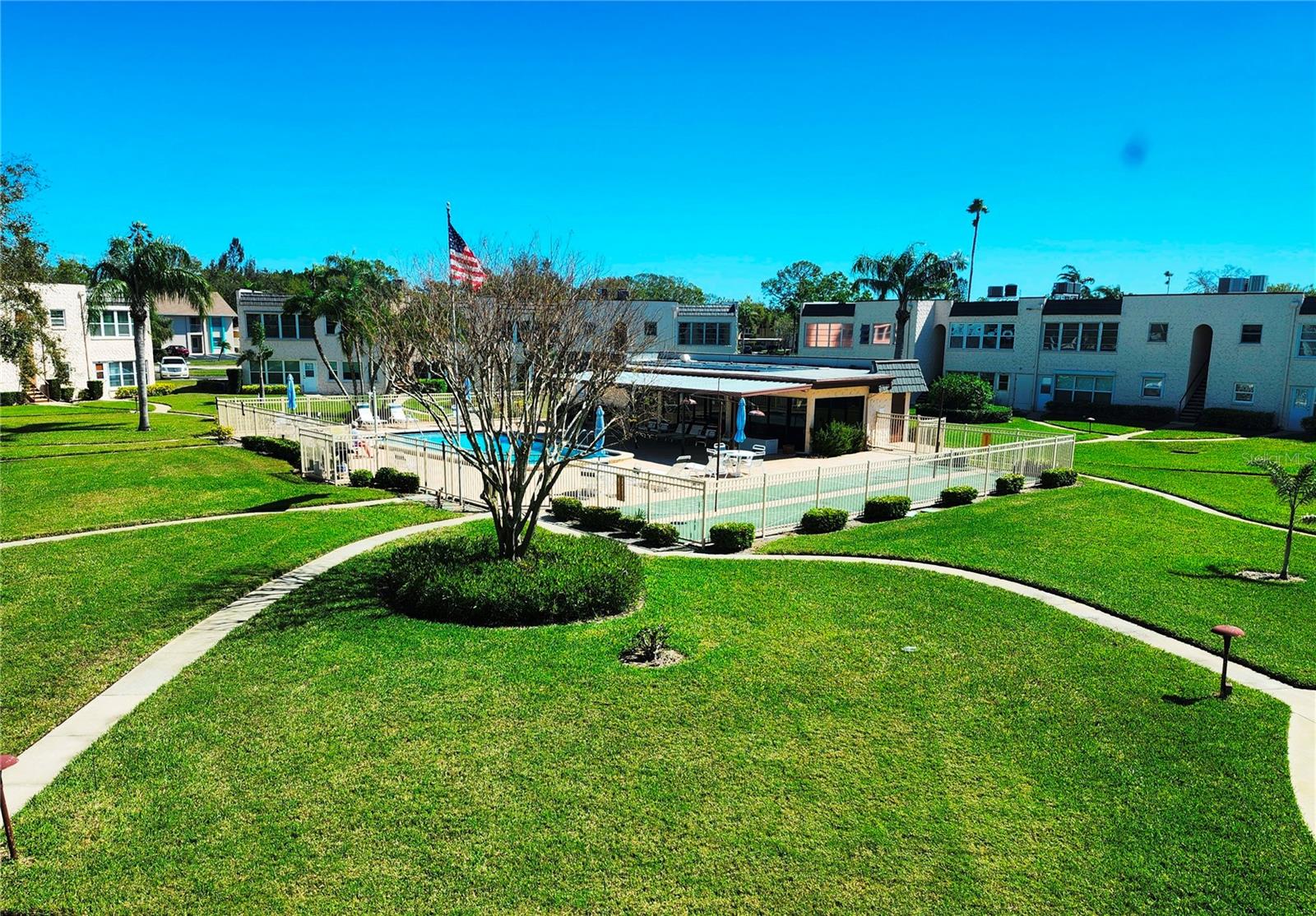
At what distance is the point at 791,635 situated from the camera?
451 inches

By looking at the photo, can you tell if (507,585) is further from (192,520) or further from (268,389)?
(268,389)

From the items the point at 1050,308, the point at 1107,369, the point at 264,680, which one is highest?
the point at 1050,308

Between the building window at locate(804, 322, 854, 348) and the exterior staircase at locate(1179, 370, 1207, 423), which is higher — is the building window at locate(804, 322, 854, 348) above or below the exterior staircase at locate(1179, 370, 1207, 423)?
above

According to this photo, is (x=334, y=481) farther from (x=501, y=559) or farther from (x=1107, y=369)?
(x=1107, y=369)

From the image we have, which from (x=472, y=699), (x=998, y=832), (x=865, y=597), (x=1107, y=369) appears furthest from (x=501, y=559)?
(x=1107, y=369)

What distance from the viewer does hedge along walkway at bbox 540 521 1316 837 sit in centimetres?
791

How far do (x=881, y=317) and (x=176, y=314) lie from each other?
69.9m

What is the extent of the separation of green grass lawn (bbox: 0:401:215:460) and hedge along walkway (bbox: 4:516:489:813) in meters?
16.8

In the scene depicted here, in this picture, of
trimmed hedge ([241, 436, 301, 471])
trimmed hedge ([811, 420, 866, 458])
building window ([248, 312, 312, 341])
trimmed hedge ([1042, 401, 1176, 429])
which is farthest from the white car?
trimmed hedge ([1042, 401, 1176, 429])

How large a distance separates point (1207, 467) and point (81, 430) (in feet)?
136

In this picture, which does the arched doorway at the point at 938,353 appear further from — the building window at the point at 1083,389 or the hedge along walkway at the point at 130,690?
the hedge along walkway at the point at 130,690

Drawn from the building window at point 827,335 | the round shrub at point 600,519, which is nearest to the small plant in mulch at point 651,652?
the round shrub at point 600,519

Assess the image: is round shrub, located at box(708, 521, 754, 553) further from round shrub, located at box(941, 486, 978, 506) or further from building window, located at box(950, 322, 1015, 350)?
building window, located at box(950, 322, 1015, 350)

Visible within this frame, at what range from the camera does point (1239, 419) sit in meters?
39.3
